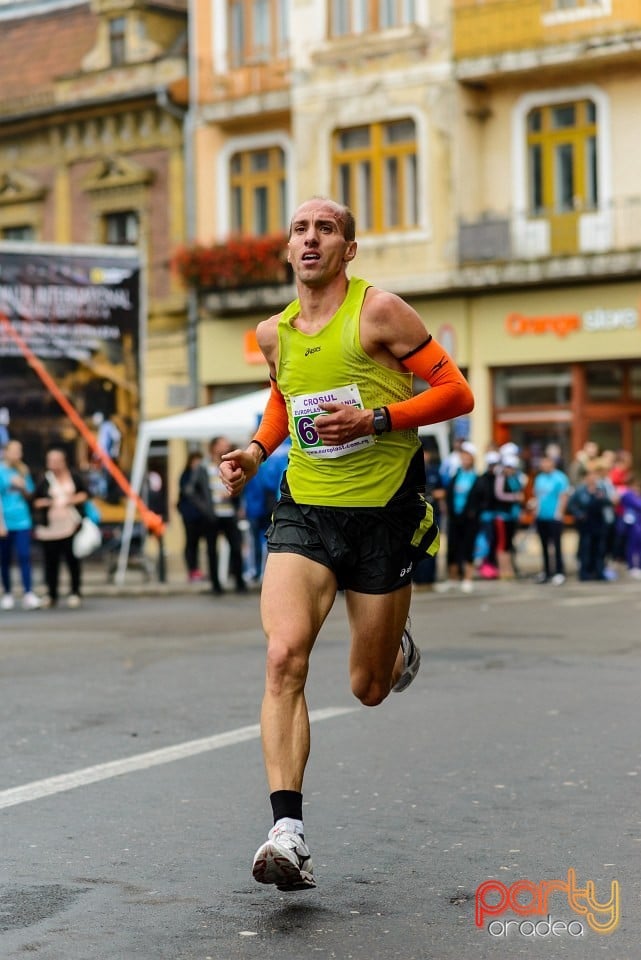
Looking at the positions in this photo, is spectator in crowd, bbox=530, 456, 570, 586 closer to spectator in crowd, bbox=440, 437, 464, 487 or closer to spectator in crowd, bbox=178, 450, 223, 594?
spectator in crowd, bbox=440, 437, 464, 487

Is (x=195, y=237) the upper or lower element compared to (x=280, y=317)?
upper

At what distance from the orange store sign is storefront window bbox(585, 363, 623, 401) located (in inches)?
26.9

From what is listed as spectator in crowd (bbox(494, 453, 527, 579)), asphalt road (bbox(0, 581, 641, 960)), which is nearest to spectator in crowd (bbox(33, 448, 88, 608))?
spectator in crowd (bbox(494, 453, 527, 579))

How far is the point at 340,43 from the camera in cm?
3247

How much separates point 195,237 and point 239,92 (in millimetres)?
2788

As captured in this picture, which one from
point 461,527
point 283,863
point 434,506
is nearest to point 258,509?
point 434,506

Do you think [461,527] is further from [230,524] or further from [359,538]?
[359,538]

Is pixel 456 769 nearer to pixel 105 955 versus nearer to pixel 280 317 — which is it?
pixel 280 317

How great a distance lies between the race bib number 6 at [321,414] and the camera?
18.7 ft

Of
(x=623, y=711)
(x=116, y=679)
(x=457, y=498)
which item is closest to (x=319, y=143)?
(x=457, y=498)

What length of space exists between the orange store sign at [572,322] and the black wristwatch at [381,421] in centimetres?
2428

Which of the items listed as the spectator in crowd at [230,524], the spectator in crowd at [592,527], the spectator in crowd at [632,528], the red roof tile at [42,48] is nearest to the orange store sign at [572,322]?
the spectator in crowd at [632,528]

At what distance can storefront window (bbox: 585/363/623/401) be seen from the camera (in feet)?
99.0

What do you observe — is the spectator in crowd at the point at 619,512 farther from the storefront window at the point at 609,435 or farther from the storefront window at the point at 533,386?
the storefront window at the point at 533,386
